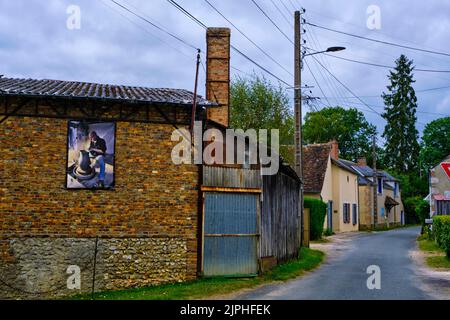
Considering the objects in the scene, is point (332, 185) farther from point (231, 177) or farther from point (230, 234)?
point (230, 234)

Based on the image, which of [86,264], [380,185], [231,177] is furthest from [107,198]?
[380,185]

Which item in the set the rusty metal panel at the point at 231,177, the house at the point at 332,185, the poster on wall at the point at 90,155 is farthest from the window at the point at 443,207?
the poster on wall at the point at 90,155

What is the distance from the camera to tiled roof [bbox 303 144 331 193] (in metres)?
36.5

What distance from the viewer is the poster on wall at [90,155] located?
13977 mm

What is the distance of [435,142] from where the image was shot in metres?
67.1

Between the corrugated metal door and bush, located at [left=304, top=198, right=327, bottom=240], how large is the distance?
15052mm

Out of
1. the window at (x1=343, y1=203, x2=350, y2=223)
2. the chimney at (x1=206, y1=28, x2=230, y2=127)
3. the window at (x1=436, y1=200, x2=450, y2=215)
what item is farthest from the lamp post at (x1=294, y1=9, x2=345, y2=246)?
the window at (x1=343, y1=203, x2=350, y2=223)

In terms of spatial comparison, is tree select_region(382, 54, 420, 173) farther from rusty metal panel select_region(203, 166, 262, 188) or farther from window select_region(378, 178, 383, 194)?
rusty metal panel select_region(203, 166, 262, 188)

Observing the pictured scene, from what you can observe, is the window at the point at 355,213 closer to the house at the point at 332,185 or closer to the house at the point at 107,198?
the house at the point at 332,185

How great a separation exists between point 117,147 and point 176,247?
3.38m

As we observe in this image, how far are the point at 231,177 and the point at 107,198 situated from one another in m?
3.81

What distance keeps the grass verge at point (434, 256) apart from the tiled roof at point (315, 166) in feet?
32.5

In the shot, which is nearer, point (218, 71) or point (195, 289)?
point (195, 289)

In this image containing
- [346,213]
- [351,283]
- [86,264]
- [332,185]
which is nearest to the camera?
[86,264]
